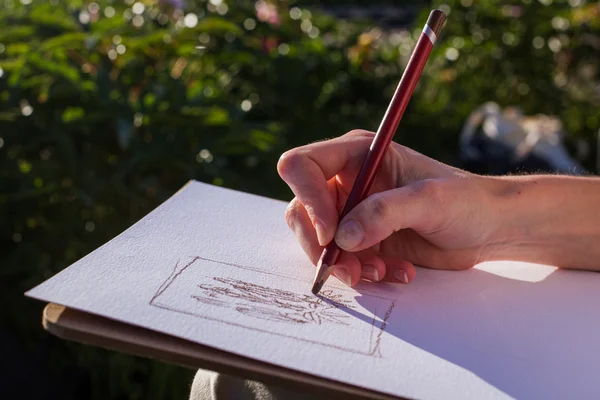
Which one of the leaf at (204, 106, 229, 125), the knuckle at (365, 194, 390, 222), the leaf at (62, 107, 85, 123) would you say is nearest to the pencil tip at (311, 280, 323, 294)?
the knuckle at (365, 194, 390, 222)

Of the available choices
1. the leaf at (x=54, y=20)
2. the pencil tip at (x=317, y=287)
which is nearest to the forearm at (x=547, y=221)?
the pencil tip at (x=317, y=287)

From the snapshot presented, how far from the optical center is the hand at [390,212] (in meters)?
1.02

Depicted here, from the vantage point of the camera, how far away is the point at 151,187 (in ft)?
5.69

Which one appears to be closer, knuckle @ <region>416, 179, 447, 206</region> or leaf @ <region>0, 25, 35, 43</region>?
knuckle @ <region>416, 179, 447, 206</region>

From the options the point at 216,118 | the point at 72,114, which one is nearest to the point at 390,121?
the point at 216,118

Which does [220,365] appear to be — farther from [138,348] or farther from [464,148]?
[464,148]

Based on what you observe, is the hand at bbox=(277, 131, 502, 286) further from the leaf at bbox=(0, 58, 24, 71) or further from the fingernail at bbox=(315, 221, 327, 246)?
the leaf at bbox=(0, 58, 24, 71)

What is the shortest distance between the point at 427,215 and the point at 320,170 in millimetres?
175

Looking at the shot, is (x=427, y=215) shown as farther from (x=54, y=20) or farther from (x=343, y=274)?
(x=54, y=20)

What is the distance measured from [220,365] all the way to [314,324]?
0.16m

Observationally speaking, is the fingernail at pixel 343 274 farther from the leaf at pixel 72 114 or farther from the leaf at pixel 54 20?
the leaf at pixel 54 20

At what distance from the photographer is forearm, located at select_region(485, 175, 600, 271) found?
1.20m

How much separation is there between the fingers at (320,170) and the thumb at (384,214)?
0.12ft

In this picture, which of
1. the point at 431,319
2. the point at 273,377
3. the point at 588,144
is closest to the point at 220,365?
the point at 273,377
